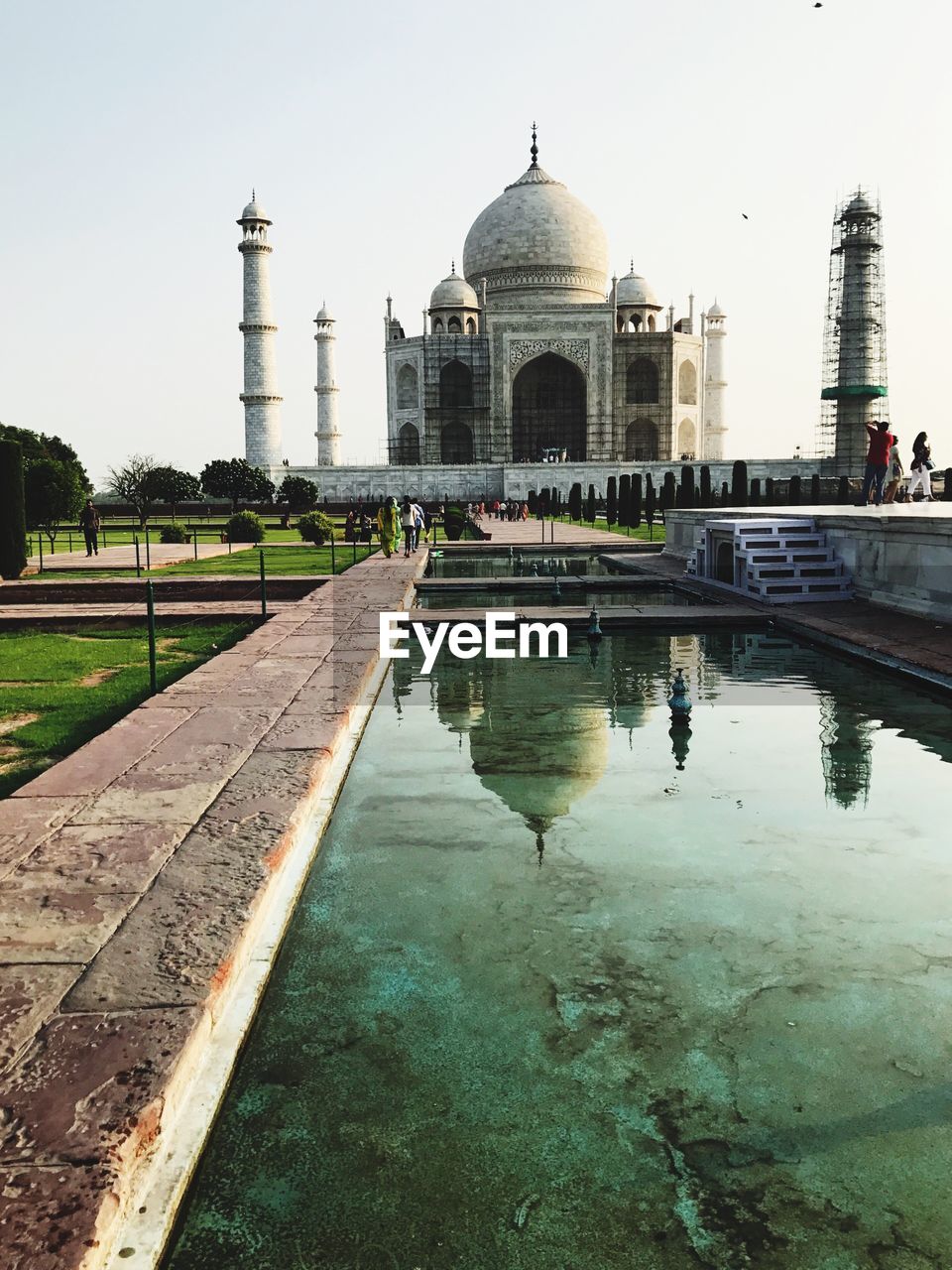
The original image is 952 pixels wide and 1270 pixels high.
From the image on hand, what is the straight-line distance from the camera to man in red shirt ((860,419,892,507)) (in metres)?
10.1

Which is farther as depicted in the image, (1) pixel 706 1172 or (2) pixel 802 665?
(2) pixel 802 665

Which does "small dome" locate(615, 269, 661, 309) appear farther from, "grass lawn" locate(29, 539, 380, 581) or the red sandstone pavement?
the red sandstone pavement

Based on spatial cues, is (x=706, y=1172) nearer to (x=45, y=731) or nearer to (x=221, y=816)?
(x=221, y=816)

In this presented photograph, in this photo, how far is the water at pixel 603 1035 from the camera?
4.96 feet

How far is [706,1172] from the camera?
1618 mm

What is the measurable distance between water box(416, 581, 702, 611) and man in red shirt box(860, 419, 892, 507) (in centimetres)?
248

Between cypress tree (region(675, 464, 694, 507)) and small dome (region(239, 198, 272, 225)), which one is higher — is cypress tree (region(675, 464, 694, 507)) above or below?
below

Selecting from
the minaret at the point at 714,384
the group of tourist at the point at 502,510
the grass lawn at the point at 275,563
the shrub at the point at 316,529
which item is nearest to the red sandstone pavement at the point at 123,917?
the grass lawn at the point at 275,563

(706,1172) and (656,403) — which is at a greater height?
(656,403)

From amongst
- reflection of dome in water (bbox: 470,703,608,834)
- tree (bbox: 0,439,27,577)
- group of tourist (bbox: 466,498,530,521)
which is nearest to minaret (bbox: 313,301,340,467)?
group of tourist (bbox: 466,498,530,521)

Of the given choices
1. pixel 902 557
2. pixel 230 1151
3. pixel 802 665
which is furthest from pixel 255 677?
pixel 902 557

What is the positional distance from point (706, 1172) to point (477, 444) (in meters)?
36.2

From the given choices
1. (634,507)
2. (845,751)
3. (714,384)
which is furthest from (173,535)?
(714,384)

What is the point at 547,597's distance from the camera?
915cm
